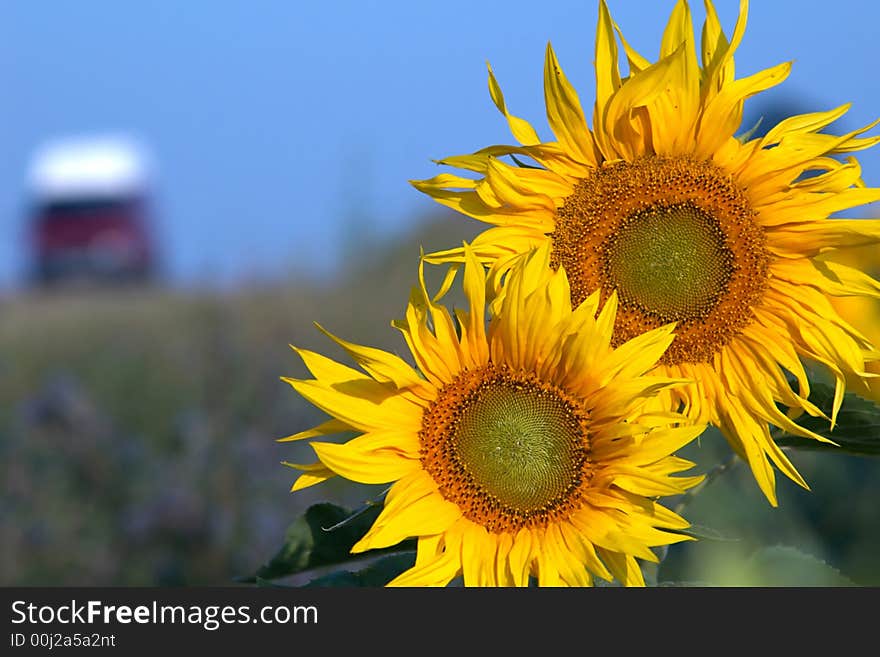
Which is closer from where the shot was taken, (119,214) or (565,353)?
(565,353)

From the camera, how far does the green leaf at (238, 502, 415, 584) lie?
1.65m

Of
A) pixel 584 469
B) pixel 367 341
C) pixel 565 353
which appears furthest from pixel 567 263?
pixel 367 341

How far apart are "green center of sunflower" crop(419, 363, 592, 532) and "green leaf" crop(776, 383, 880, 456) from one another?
0.37 m

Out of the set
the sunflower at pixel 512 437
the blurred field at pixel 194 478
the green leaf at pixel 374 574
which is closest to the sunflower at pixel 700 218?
the sunflower at pixel 512 437

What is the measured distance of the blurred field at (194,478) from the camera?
358cm

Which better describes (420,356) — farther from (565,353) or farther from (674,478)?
(674,478)

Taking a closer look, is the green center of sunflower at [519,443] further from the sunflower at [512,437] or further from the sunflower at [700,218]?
the sunflower at [700,218]

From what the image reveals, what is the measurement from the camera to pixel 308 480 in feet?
4.99

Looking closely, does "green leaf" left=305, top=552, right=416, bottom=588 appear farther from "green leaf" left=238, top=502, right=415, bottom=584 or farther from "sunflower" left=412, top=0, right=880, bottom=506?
"sunflower" left=412, top=0, right=880, bottom=506

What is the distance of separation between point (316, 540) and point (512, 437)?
327mm

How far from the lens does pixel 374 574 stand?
5.34 ft

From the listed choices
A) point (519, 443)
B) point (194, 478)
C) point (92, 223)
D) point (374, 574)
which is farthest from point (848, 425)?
point (92, 223)

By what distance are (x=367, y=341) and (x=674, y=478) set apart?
7.23 meters

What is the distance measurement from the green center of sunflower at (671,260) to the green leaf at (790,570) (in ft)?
1.37
